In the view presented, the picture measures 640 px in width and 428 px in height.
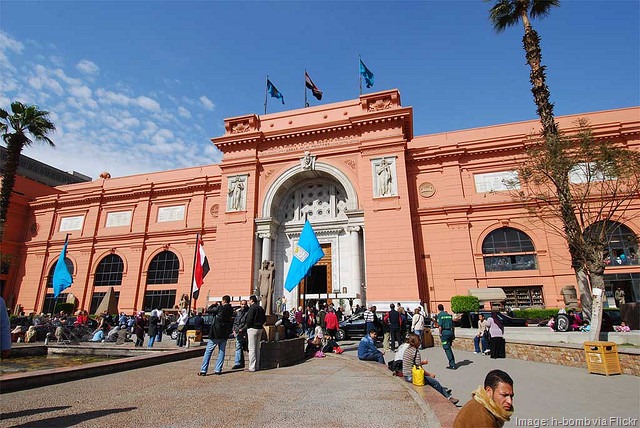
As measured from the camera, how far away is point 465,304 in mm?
17719

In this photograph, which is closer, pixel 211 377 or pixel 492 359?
pixel 211 377

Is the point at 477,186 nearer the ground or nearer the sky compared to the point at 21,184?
nearer the ground

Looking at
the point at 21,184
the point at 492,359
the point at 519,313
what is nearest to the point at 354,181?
the point at 519,313

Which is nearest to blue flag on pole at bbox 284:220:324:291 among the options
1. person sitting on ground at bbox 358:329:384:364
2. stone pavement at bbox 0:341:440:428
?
person sitting on ground at bbox 358:329:384:364

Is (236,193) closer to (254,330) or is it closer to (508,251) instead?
(254,330)

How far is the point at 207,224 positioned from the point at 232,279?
259 inches

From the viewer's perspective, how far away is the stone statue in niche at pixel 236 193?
75.5 feet

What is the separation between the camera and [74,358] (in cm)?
1089

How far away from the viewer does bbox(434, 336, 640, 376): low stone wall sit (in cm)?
764

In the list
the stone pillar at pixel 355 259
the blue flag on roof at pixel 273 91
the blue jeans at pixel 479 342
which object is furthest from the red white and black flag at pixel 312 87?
the blue jeans at pixel 479 342

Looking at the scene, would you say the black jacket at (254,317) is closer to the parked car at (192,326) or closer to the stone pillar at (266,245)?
the parked car at (192,326)

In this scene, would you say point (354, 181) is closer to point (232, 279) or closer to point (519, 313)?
point (232, 279)

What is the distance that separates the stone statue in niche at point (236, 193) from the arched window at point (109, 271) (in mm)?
11289

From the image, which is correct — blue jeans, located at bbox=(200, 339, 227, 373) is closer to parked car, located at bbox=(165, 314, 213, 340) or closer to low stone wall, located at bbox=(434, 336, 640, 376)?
parked car, located at bbox=(165, 314, 213, 340)
